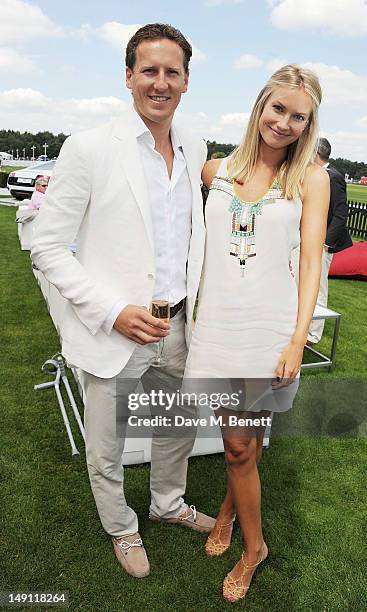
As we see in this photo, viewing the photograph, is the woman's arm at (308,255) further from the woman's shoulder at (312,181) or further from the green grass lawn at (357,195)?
the green grass lawn at (357,195)

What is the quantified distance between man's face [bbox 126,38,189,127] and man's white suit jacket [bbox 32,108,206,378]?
4.0 inches

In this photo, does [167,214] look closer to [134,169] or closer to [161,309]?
[134,169]

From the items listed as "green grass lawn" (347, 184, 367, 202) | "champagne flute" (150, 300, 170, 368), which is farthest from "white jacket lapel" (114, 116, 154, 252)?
"green grass lawn" (347, 184, 367, 202)

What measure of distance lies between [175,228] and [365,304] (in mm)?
6181

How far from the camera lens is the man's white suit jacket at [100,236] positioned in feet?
6.30

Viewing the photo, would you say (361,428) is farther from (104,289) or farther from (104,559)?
(104,289)

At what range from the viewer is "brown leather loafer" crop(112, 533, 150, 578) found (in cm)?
250

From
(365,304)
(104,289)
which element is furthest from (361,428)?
(365,304)

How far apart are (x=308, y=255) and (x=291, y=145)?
1.45 ft

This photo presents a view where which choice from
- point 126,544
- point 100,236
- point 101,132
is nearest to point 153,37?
point 101,132

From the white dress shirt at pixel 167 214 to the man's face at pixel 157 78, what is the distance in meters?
0.08

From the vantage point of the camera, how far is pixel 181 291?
2.23 metres

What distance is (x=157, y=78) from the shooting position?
1943 mm

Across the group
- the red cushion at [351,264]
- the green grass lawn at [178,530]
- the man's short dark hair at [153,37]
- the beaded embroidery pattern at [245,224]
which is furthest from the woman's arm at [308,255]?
the red cushion at [351,264]
